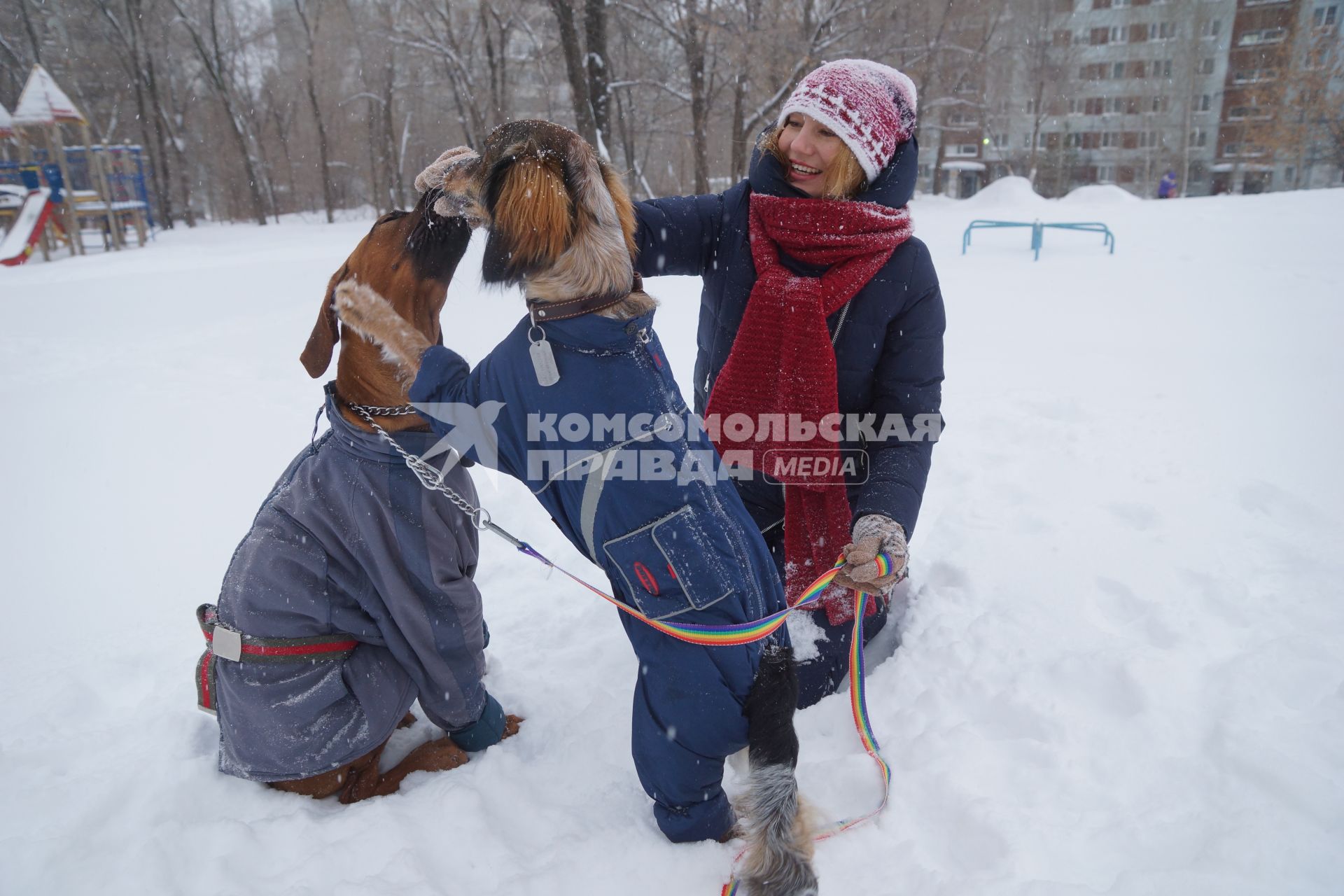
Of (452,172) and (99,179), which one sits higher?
(99,179)

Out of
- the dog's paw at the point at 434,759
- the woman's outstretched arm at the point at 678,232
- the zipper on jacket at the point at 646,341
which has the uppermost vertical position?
the woman's outstretched arm at the point at 678,232

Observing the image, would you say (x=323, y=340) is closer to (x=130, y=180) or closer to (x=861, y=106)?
(x=861, y=106)

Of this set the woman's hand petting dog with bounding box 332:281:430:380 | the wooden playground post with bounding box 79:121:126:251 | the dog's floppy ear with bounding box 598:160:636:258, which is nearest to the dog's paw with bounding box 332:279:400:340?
the woman's hand petting dog with bounding box 332:281:430:380

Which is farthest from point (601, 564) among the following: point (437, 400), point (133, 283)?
point (133, 283)

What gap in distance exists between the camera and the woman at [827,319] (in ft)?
6.73

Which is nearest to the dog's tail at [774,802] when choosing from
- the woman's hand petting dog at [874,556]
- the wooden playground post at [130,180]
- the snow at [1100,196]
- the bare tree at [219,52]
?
the woman's hand petting dog at [874,556]

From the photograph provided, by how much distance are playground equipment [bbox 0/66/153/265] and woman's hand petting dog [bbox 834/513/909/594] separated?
592 inches

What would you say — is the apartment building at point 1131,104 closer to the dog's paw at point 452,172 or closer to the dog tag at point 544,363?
the dog's paw at point 452,172

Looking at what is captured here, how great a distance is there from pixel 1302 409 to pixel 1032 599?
290cm

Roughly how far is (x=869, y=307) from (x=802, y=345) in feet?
0.82

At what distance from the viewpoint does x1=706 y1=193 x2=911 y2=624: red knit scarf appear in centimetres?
211

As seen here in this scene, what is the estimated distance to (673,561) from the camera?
157cm

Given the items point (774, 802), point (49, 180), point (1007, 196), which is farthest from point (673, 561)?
point (1007, 196)

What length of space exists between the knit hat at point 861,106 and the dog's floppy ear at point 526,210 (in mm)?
941
